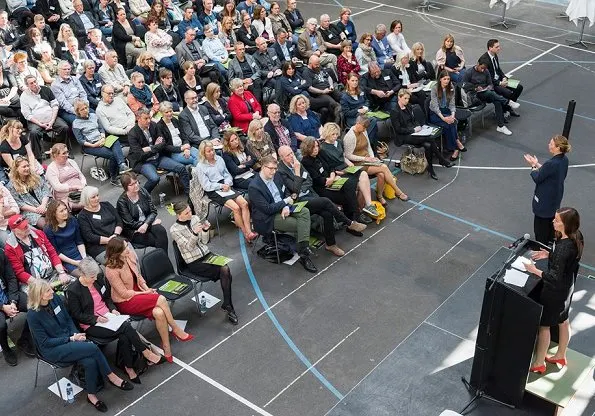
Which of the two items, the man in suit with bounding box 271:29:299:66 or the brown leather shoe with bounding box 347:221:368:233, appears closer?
the brown leather shoe with bounding box 347:221:368:233

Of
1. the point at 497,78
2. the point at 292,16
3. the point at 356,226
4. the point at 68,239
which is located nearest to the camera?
the point at 68,239

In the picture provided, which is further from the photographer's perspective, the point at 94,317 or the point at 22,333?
the point at 22,333

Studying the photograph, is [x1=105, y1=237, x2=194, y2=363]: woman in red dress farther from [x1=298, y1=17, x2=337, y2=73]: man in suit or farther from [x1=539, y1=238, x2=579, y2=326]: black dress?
[x1=298, y1=17, x2=337, y2=73]: man in suit

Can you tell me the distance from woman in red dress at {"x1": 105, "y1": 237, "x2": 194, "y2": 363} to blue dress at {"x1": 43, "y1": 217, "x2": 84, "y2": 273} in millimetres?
997

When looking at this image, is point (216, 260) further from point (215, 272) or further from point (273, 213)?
point (273, 213)

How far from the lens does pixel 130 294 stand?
7066 mm

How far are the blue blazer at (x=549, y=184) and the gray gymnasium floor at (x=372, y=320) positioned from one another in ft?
2.85

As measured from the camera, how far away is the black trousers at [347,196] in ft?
30.1

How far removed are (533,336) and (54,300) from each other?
4.20 metres

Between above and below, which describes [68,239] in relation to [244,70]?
below

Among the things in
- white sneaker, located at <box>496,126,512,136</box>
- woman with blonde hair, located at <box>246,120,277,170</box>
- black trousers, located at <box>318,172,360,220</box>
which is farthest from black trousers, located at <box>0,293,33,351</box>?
white sneaker, located at <box>496,126,512,136</box>

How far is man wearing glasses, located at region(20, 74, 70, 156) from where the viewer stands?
1033 centimetres

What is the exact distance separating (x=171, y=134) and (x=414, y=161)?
3.53 meters

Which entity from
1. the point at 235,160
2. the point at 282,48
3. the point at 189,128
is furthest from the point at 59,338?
the point at 282,48
